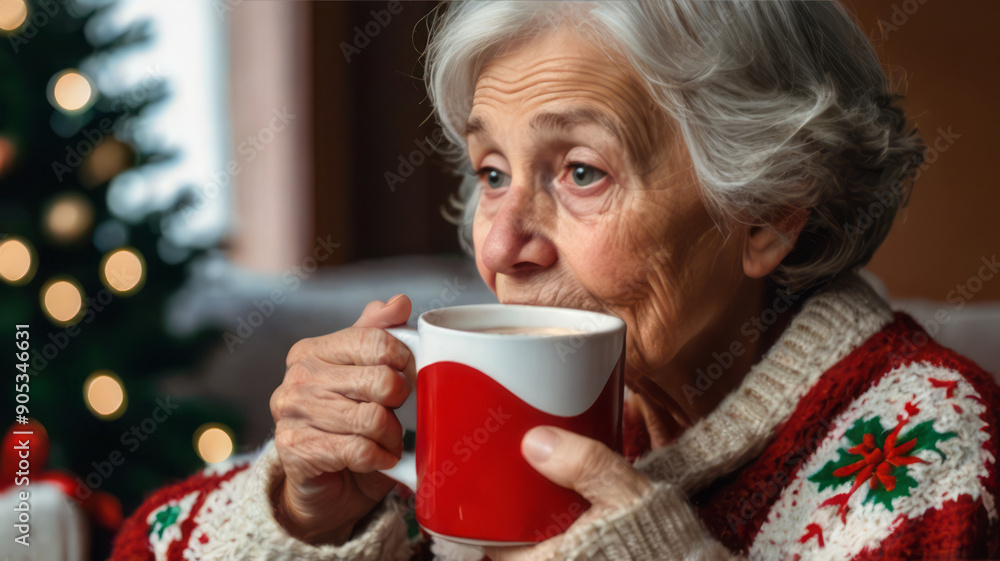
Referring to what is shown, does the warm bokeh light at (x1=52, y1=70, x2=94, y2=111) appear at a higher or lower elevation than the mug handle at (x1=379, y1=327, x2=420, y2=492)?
higher

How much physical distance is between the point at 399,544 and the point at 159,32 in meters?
1.50

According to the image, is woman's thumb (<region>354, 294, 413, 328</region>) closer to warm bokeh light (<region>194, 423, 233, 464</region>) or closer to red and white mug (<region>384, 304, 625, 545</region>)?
red and white mug (<region>384, 304, 625, 545</region>)

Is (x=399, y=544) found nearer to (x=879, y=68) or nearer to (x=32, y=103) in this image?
(x=879, y=68)

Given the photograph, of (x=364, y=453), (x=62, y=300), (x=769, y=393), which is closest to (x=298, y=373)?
(x=364, y=453)

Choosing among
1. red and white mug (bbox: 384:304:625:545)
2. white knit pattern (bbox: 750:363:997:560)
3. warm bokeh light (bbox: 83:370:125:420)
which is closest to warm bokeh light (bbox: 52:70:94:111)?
warm bokeh light (bbox: 83:370:125:420)

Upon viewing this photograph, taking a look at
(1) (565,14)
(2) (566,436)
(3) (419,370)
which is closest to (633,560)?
(2) (566,436)

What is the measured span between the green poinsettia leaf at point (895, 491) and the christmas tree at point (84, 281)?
4.88 feet

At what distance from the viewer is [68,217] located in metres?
1.73

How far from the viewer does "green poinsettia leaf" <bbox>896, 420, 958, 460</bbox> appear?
0.69 meters

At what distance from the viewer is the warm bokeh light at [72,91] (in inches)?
66.5

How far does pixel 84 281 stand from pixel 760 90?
5.39 feet

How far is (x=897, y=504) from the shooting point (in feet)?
2.16

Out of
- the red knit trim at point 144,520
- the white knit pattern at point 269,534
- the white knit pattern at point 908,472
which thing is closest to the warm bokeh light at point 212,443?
the red knit trim at point 144,520

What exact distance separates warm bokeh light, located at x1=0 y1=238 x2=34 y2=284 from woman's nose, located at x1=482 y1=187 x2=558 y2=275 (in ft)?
4.56
